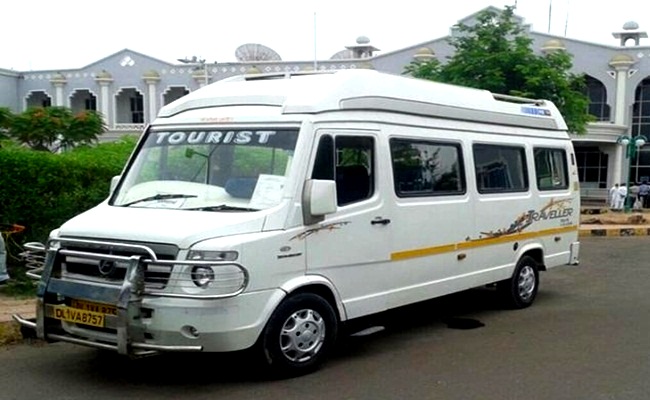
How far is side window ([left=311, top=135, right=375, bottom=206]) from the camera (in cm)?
584

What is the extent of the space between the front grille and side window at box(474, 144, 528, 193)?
4.05 m

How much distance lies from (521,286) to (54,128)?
10880 millimetres

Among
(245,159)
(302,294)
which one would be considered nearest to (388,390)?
(302,294)

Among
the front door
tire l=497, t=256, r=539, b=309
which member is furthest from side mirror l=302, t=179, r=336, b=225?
tire l=497, t=256, r=539, b=309

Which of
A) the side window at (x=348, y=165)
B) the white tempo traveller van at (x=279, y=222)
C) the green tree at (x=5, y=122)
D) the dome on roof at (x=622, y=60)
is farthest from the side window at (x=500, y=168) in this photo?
the dome on roof at (x=622, y=60)

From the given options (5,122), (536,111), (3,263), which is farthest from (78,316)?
(5,122)

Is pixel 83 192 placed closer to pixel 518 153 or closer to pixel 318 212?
pixel 318 212

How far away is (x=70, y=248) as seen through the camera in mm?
5492

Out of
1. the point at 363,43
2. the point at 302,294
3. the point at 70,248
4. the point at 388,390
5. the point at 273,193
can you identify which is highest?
the point at 363,43

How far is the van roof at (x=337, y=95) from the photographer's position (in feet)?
19.6

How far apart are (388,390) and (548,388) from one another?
1278 millimetres

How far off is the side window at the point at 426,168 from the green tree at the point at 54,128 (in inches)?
413

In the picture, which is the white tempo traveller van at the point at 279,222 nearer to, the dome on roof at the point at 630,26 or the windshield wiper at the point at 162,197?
the windshield wiper at the point at 162,197

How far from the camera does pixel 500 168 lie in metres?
8.20
